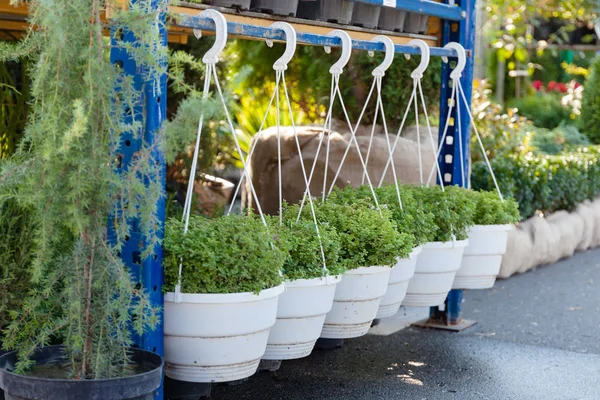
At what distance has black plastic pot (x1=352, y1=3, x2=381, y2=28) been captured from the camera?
4.42m

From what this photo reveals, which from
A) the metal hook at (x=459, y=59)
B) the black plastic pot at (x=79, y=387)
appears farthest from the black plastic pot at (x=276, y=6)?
the black plastic pot at (x=79, y=387)

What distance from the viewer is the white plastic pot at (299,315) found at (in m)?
3.32

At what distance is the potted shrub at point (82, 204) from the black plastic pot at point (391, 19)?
207 cm

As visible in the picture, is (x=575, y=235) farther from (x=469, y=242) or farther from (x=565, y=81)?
(x=565, y=81)

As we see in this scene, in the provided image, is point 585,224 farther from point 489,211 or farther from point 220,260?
point 220,260

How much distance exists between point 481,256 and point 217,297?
212 cm

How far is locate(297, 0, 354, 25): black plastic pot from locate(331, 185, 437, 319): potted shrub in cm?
84

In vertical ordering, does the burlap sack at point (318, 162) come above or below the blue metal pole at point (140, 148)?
below

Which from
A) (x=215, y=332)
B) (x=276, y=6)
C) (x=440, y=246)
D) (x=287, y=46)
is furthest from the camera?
(x=440, y=246)

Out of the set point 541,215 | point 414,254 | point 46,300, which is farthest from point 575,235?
point 46,300

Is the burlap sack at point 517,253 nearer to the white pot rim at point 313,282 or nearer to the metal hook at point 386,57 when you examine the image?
the metal hook at point 386,57

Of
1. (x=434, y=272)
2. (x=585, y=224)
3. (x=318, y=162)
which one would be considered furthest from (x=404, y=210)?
(x=585, y=224)

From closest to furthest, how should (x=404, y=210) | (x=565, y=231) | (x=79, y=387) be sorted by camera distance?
1. (x=79, y=387)
2. (x=404, y=210)
3. (x=565, y=231)

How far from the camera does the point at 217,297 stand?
295 cm
